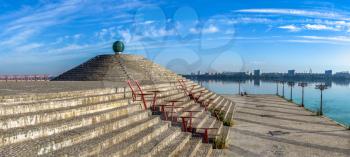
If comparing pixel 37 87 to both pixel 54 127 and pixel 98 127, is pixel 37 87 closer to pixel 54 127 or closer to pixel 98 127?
pixel 98 127

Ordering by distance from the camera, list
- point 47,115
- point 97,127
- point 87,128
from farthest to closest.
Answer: point 97,127, point 87,128, point 47,115

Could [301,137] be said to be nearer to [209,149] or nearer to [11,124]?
[209,149]

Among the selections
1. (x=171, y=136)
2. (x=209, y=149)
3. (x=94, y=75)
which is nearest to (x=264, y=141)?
(x=209, y=149)

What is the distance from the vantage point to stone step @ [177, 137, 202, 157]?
1077cm

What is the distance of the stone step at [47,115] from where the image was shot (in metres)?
7.28

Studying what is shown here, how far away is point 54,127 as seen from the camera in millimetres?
7895

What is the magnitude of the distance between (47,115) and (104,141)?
143 centimetres

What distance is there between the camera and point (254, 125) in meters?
20.4

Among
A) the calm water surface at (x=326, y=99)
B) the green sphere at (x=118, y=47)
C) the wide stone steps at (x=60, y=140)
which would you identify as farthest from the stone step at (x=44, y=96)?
the calm water surface at (x=326, y=99)

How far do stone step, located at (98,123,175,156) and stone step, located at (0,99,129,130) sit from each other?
1.45m

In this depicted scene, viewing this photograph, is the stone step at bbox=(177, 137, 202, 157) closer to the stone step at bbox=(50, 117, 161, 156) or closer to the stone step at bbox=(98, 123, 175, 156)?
the stone step at bbox=(98, 123, 175, 156)

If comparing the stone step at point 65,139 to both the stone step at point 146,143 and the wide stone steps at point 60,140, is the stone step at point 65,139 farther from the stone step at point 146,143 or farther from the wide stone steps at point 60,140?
the stone step at point 146,143

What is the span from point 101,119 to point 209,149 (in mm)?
4293

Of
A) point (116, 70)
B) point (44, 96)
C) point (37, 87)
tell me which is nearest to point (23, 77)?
point (116, 70)
